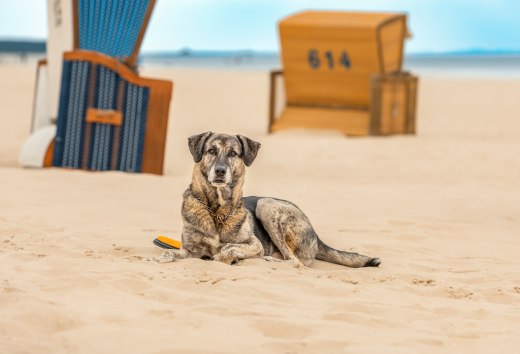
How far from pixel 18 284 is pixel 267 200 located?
2.05m

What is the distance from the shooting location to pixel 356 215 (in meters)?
8.55

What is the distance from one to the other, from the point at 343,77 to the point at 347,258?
391 inches

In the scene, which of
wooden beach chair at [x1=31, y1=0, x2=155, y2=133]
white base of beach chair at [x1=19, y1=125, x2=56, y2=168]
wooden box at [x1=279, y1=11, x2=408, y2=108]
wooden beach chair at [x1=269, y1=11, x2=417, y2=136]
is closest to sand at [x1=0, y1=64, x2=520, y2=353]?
white base of beach chair at [x1=19, y1=125, x2=56, y2=168]

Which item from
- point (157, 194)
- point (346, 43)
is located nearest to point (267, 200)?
point (157, 194)

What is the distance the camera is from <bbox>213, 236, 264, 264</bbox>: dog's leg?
223 inches

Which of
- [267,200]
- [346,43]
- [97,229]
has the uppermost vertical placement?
[346,43]

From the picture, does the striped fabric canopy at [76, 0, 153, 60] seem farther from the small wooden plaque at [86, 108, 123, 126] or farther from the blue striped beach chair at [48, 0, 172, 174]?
the small wooden plaque at [86, 108, 123, 126]

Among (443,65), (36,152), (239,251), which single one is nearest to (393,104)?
(36,152)

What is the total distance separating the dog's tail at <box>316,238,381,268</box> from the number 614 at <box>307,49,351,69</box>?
384 inches

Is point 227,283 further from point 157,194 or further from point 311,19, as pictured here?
point 311,19

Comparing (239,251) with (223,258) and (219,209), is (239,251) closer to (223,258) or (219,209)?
(223,258)

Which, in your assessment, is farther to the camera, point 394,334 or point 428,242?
point 428,242

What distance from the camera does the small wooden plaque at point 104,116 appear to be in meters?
10.3

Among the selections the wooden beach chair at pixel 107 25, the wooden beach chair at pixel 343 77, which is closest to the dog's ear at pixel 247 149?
the wooden beach chair at pixel 107 25
